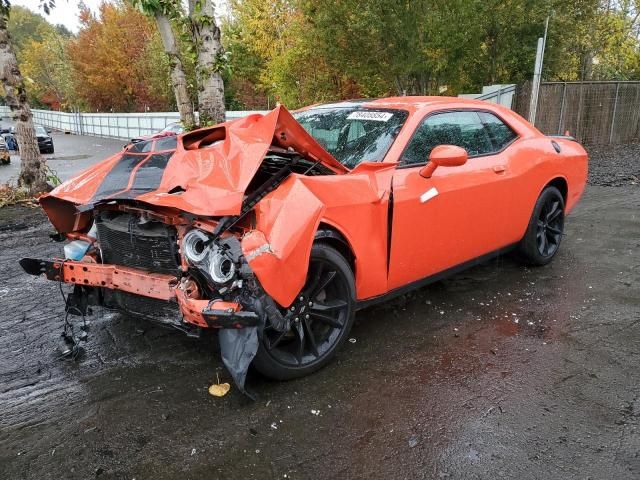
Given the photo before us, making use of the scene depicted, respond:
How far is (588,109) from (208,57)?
12000 millimetres

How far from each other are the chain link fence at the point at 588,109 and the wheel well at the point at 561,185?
28.3 feet

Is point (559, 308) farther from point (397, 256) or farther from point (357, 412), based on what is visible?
point (357, 412)

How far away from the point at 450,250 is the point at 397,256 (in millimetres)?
643

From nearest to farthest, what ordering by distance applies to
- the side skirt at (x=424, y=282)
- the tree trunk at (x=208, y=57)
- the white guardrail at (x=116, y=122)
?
the side skirt at (x=424, y=282) < the tree trunk at (x=208, y=57) < the white guardrail at (x=116, y=122)

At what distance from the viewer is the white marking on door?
336 cm

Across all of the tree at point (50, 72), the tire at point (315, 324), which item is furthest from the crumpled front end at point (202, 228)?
the tree at point (50, 72)

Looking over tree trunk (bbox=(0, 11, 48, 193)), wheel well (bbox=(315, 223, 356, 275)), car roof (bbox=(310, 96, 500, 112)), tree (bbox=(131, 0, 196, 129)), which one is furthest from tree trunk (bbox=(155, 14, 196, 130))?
wheel well (bbox=(315, 223, 356, 275))

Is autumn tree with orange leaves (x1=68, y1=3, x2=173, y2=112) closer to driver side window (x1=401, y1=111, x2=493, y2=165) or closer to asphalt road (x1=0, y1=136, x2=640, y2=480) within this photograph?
driver side window (x1=401, y1=111, x2=493, y2=165)

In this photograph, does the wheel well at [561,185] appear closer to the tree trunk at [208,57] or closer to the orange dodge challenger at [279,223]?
the orange dodge challenger at [279,223]

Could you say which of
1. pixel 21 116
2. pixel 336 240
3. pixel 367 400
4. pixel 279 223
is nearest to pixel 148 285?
pixel 279 223

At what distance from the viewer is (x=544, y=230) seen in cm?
485

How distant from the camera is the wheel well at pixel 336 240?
2.86 meters

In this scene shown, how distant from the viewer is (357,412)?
2.66 meters

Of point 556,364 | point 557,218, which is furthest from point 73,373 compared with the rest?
point 557,218
